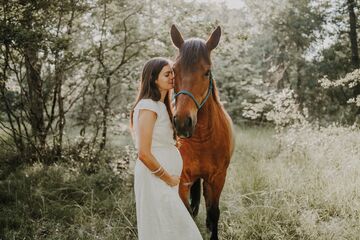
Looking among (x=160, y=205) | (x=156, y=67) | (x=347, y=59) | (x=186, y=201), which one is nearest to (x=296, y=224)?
(x=186, y=201)

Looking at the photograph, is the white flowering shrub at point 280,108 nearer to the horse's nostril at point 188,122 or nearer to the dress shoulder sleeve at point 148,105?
the horse's nostril at point 188,122

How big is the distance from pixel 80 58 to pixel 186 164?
3.23 metres

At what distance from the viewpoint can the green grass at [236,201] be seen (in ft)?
12.2

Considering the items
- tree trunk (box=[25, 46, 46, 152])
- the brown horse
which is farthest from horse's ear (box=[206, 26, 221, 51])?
tree trunk (box=[25, 46, 46, 152])

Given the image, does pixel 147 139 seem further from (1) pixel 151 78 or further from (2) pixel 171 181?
(1) pixel 151 78

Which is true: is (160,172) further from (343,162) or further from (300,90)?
(300,90)

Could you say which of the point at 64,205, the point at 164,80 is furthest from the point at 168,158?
the point at 64,205

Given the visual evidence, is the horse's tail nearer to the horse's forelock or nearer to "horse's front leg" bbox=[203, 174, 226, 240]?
"horse's front leg" bbox=[203, 174, 226, 240]

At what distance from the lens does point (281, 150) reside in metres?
7.34

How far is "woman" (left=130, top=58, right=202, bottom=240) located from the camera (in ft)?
7.32

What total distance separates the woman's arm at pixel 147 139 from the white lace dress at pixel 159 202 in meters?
0.05

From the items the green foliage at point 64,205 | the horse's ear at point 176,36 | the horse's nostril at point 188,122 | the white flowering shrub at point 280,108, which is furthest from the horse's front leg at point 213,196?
the white flowering shrub at point 280,108

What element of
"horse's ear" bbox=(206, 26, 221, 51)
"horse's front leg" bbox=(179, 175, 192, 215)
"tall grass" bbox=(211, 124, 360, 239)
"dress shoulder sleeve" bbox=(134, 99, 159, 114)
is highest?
"horse's ear" bbox=(206, 26, 221, 51)

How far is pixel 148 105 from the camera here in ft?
7.43
